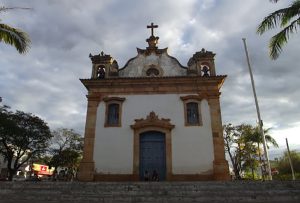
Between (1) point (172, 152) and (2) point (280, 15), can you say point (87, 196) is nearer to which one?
(1) point (172, 152)

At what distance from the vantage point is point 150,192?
8594mm

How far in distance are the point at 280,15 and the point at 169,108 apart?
290 inches

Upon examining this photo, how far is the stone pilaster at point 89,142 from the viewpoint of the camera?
1446 cm

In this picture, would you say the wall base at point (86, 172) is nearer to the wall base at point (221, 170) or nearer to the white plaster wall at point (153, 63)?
the white plaster wall at point (153, 63)

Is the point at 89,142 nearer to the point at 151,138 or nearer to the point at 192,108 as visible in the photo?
the point at 151,138

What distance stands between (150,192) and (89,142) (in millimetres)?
7347

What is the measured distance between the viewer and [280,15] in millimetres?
11414

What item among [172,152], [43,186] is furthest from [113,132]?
[43,186]

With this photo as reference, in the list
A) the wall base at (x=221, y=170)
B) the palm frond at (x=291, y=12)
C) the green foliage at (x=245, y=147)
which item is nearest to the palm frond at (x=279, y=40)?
the palm frond at (x=291, y=12)

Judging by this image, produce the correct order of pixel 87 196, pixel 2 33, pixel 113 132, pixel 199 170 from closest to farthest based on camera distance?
pixel 87 196, pixel 2 33, pixel 199 170, pixel 113 132

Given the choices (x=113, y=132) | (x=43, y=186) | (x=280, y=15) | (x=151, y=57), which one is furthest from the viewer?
(x=151, y=57)

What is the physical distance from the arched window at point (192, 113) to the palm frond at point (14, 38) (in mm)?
9139

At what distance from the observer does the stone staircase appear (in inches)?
320

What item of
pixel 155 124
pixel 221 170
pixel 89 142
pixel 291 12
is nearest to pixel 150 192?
pixel 221 170
